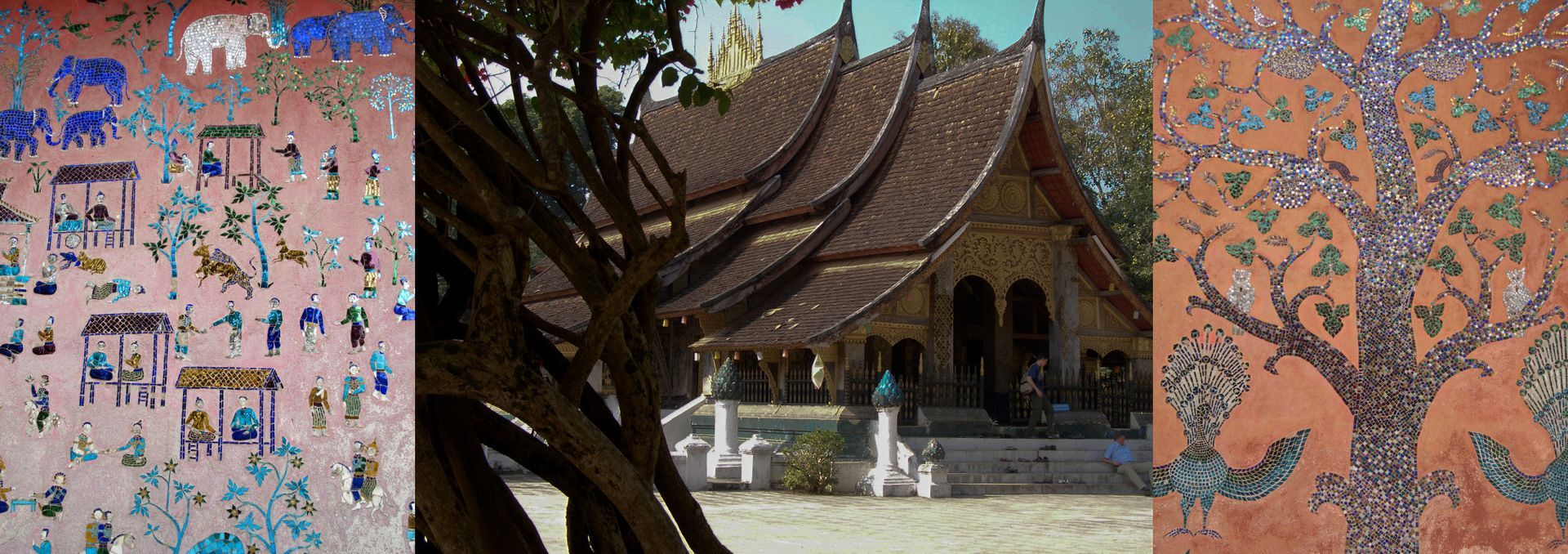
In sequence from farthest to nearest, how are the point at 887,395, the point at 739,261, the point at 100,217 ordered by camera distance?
the point at 739,261 < the point at 887,395 < the point at 100,217

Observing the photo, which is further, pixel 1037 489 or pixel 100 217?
pixel 1037 489

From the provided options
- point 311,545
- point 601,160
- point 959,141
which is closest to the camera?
point 311,545

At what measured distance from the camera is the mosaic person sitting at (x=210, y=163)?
158 inches

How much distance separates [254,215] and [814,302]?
538 inches

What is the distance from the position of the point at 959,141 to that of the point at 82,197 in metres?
14.9

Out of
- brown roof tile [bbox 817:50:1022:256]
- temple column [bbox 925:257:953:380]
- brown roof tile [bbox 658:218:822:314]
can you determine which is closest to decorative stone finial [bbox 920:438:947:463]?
temple column [bbox 925:257:953:380]

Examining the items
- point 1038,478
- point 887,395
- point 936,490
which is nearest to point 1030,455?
point 1038,478

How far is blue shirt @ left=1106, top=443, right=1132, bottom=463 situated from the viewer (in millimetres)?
16703

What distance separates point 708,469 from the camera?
15.7 metres

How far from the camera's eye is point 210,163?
4020 mm

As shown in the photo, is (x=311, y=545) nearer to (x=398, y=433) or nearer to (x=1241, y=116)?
(x=398, y=433)

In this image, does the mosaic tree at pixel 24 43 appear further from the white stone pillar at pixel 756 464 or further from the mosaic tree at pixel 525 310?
the white stone pillar at pixel 756 464

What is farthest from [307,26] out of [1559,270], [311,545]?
[1559,270]

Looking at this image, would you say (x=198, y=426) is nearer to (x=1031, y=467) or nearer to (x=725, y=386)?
(x=725, y=386)
